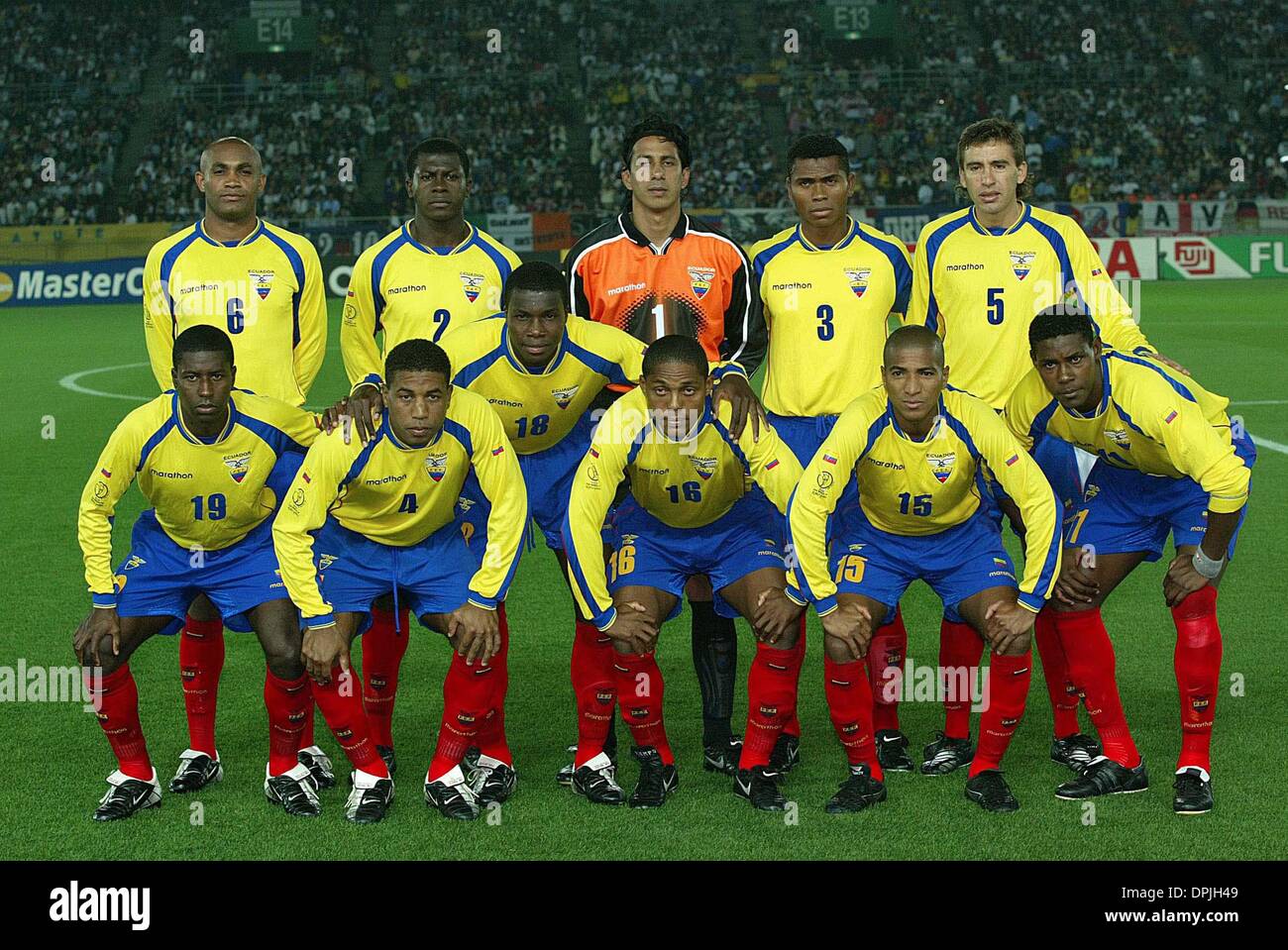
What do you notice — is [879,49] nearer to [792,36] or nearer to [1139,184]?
[792,36]

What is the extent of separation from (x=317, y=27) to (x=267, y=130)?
15.5ft

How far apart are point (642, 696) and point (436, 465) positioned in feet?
3.74

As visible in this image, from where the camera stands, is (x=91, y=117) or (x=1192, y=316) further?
(x=91, y=117)

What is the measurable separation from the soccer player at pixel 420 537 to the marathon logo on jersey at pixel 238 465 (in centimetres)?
31

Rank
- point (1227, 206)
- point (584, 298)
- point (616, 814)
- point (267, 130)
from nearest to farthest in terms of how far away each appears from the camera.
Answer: point (616, 814) < point (584, 298) < point (1227, 206) < point (267, 130)

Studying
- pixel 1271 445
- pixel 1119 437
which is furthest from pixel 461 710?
pixel 1271 445

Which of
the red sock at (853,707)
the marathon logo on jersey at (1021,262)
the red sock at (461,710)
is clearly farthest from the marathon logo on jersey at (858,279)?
the red sock at (461,710)

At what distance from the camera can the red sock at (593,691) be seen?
5.42m

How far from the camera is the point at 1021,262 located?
592cm

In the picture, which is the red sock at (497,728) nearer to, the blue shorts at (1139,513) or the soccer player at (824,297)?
the soccer player at (824,297)

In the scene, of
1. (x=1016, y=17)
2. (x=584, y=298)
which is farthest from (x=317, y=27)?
(x=584, y=298)

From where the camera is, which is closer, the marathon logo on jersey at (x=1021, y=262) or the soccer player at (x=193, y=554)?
the soccer player at (x=193, y=554)

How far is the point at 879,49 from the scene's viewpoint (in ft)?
128

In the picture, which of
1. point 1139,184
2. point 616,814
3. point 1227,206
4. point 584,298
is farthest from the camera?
point 1139,184
